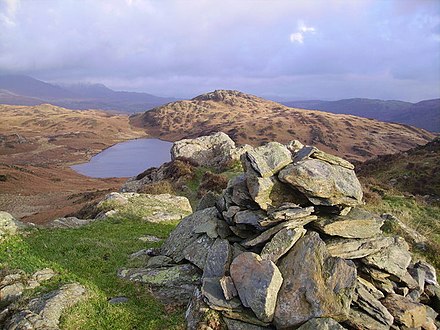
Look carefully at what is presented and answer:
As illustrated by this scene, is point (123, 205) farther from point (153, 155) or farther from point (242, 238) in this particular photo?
point (153, 155)

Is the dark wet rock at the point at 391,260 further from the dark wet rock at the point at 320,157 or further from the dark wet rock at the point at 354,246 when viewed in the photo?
the dark wet rock at the point at 320,157

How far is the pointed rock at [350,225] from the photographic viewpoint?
14.3 meters

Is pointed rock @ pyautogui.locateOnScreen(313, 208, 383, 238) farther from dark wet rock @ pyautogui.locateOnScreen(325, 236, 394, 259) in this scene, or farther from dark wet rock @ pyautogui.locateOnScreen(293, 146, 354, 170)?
dark wet rock @ pyautogui.locateOnScreen(293, 146, 354, 170)

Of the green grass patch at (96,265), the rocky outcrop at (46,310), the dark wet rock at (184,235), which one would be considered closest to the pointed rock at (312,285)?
the green grass patch at (96,265)

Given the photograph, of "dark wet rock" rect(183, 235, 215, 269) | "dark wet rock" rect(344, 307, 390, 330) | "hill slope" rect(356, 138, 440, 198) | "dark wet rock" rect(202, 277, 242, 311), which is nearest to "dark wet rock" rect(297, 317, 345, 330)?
"dark wet rock" rect(344, 307, 390, 330)

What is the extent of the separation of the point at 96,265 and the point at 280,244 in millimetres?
9930

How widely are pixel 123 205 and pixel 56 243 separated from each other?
10.5 meters

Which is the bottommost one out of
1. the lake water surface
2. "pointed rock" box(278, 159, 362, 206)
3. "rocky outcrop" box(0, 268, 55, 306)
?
the lake water surface

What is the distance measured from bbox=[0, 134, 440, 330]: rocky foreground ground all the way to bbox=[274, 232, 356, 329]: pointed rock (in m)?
0.03

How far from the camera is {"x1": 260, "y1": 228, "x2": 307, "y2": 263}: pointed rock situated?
13.4 m

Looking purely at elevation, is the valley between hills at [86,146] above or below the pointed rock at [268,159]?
below

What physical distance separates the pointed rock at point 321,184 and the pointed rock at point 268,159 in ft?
1.90

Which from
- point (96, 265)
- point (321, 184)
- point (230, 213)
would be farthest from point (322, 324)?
point (96, 265)

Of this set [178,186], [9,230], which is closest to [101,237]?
[9,230]
